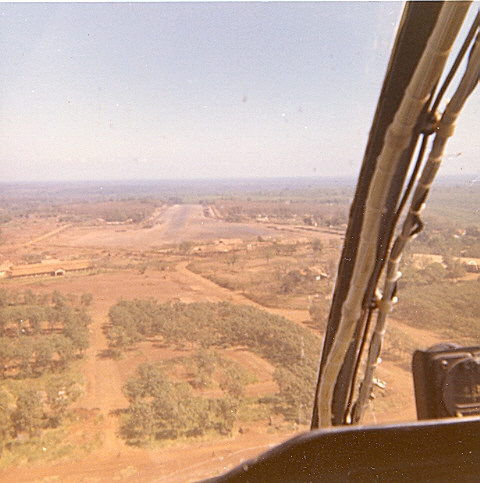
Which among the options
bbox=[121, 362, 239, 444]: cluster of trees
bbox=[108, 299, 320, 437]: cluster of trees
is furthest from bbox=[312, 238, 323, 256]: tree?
bbox=[121, 362, 239, 444]: cluster of trees

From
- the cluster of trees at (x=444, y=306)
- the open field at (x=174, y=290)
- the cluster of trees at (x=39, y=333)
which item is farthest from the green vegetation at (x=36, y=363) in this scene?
the cluster of trees at (x=444, y=306)

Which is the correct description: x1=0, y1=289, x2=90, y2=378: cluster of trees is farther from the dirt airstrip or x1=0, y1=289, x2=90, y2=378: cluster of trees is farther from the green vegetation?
the dirt airstrip

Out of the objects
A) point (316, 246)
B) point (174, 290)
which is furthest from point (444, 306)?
point (174, 290)

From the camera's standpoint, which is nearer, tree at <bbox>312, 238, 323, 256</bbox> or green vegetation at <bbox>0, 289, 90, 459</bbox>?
green vegetation at <bbox>0, 289, 90, 459</bbox>

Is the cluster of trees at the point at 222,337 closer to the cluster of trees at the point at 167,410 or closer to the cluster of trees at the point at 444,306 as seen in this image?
the cluster of trees at the point at 167,410

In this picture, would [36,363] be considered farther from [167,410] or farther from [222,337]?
[222,337]

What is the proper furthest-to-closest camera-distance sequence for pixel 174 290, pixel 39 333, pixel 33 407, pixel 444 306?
pixel 174 290
pixel 39 333
pixel 444 306
pixel 33 407
